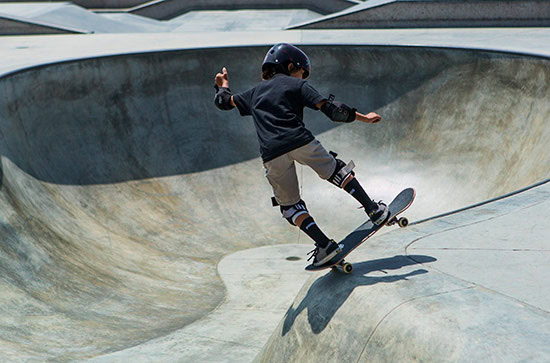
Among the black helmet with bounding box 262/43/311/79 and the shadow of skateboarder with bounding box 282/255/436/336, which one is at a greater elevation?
the black helmet with bounding box 262/43/311/79

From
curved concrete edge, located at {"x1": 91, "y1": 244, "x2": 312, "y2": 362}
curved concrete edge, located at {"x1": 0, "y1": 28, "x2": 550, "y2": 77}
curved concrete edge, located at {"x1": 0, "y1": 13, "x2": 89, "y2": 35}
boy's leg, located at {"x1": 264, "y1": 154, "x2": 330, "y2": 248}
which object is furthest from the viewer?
curved concrete edge, located at {"x1": 0, "y1": 13, "x2": 89, "y2": 35}

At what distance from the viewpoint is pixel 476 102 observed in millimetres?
12023

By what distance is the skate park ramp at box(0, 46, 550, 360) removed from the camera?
27.5 feet

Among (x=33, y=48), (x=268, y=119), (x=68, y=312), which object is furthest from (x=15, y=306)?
(x=33, y=48)

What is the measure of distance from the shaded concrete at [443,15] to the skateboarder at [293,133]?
14.6m

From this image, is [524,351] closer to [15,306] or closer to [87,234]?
[15,306]

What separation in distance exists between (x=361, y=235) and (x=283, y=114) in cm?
112

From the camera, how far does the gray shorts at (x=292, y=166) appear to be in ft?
14.5

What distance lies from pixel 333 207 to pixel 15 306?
6886 millimetres

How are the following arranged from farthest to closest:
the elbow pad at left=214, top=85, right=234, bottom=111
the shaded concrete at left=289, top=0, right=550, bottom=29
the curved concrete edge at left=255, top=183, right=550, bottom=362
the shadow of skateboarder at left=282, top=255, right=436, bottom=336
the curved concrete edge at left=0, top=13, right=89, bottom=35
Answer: the curved concrete edge at left=0, top=13, right=89, bottom=35, the shaded concrete at left=289, top=0, right=550, bottom=29, the elbow pad at left=214, top=85, right=234, bottom=111, the shadow of skateboarder at left=282, top=255, right=436, bottom=336, the curved concrete edge at left=255, top=183, right=550, bottom=362

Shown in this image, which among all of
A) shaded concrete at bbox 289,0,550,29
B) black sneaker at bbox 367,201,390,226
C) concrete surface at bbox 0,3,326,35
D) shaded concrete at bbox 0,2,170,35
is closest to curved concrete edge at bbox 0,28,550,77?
shaded concrete at bbox 289,0,550,29

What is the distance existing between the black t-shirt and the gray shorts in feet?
0.16

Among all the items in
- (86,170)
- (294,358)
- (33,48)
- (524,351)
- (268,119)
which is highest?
(33,48)

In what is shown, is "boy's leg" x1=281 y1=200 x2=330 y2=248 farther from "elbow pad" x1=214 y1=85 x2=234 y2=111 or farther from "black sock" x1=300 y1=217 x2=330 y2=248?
"elbow pad" x1=214 y1=85 x2=234 y2=111
